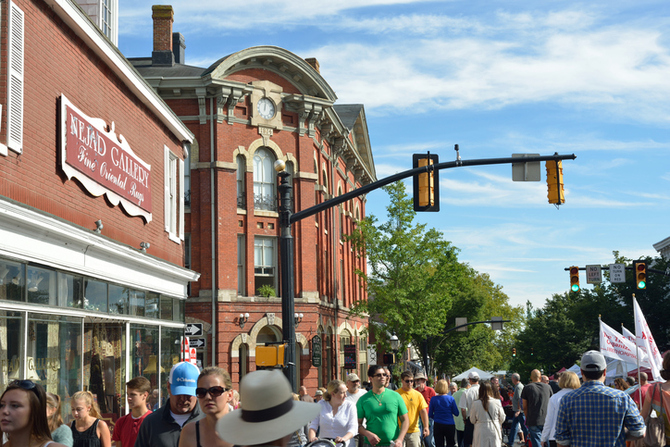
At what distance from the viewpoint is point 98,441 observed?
772 centimetres

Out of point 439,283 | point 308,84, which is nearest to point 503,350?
point 439,283

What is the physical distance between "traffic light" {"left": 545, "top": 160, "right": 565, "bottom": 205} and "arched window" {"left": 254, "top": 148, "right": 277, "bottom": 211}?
2137cm

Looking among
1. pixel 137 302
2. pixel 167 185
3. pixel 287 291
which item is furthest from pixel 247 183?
pixel 287 291

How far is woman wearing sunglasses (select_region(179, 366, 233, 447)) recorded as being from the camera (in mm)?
5133

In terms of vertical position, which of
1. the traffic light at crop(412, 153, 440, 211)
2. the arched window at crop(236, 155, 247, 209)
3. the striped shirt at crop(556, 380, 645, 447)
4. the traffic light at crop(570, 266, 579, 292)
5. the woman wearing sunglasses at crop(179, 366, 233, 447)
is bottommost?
the striped shirt at crop(556, 380, 645, 447)

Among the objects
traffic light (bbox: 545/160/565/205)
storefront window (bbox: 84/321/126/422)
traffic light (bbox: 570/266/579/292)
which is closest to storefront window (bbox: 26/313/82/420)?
storefront window (bbox: 84/321/126/422)

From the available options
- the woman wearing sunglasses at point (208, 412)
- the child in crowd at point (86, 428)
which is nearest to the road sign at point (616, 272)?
the child in crowd at point (86, 428)

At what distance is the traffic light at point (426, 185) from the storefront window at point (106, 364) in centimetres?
647

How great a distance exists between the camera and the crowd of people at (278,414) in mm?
3457

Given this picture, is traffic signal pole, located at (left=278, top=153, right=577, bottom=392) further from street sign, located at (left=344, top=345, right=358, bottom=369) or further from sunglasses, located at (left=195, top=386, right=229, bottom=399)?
street sign, located at (left=344, top=345, right=358, bottom=369)

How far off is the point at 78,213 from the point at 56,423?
23.8ft

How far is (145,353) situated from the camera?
679 inches

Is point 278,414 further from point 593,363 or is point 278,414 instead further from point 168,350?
point 168,350

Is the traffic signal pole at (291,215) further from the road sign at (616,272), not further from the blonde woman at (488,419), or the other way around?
the road sign at (616,272)
